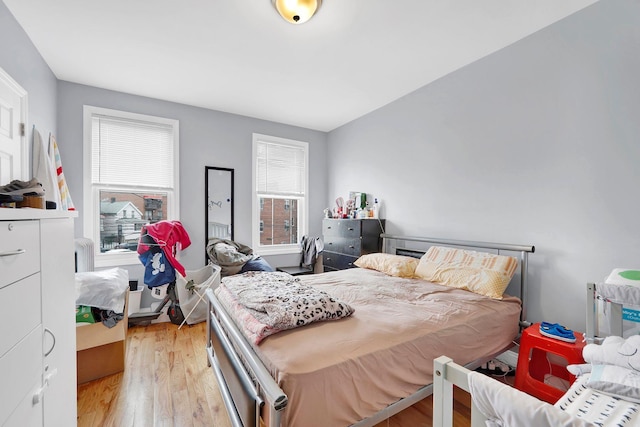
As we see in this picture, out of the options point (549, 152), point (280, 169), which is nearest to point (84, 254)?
point (280, 169)

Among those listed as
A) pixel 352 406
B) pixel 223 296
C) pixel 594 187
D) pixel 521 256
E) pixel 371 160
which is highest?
pixel 371 160

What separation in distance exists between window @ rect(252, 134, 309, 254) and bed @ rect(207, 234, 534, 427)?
222 cm

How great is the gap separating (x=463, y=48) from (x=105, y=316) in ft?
12.5

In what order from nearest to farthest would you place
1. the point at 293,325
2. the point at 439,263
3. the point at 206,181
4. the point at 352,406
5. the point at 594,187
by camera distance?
the point at 352,406, the point at 293,325, the point at 594,187, the point at 439,263, the point at 206,181

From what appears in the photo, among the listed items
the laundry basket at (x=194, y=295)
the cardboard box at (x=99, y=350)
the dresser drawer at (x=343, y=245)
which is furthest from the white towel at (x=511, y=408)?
the laundry basket at (x=194, y=295)

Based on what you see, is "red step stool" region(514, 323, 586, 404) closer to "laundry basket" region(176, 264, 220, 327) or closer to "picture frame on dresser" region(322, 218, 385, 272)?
"picture frame on dresser" region(322, 218, 385, 272)

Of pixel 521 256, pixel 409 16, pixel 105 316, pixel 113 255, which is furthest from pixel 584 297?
pixel 113 255

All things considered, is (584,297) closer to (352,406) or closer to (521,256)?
(521,256)

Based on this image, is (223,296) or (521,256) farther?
(521,256)

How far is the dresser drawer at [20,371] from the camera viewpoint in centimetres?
81

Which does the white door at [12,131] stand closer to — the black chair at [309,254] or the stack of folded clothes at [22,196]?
the stack of folded clothes at [22,196]

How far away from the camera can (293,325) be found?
1417 mm

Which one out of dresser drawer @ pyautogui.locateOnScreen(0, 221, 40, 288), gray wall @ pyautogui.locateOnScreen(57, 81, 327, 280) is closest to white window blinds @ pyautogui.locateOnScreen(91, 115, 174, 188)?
gray wall @ pyautogui.locateOnScreen(57, 81, 327, 280)

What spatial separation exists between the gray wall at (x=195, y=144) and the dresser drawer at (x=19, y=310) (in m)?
2.69
